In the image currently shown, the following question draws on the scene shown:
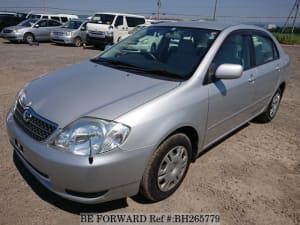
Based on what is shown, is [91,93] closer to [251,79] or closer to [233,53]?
[233,53]

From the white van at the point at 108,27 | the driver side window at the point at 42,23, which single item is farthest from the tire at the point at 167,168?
the driver side window at the point at 42,23

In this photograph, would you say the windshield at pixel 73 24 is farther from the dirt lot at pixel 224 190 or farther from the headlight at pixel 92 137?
the headlight at pixel 92 137

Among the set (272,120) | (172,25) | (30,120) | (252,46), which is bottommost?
(272,120)

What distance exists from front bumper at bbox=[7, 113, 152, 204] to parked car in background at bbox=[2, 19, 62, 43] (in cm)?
1575

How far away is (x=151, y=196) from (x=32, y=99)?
1418 mm

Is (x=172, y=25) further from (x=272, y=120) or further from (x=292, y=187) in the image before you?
(x=272, y=120)

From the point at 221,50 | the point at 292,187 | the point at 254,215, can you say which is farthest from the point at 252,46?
the point at 254,215

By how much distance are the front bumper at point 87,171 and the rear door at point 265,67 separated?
2302 millimetres

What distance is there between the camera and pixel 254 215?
8.79 feet

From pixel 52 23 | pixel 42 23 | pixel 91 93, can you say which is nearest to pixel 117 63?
pixel 91 93

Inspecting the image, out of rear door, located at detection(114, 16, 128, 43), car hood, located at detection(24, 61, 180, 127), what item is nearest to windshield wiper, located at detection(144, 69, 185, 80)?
car hood, located at detection(24, 61, 180, 127)

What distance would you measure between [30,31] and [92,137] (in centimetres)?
1648

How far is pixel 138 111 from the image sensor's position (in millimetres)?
2295

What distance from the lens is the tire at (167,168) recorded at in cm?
250
